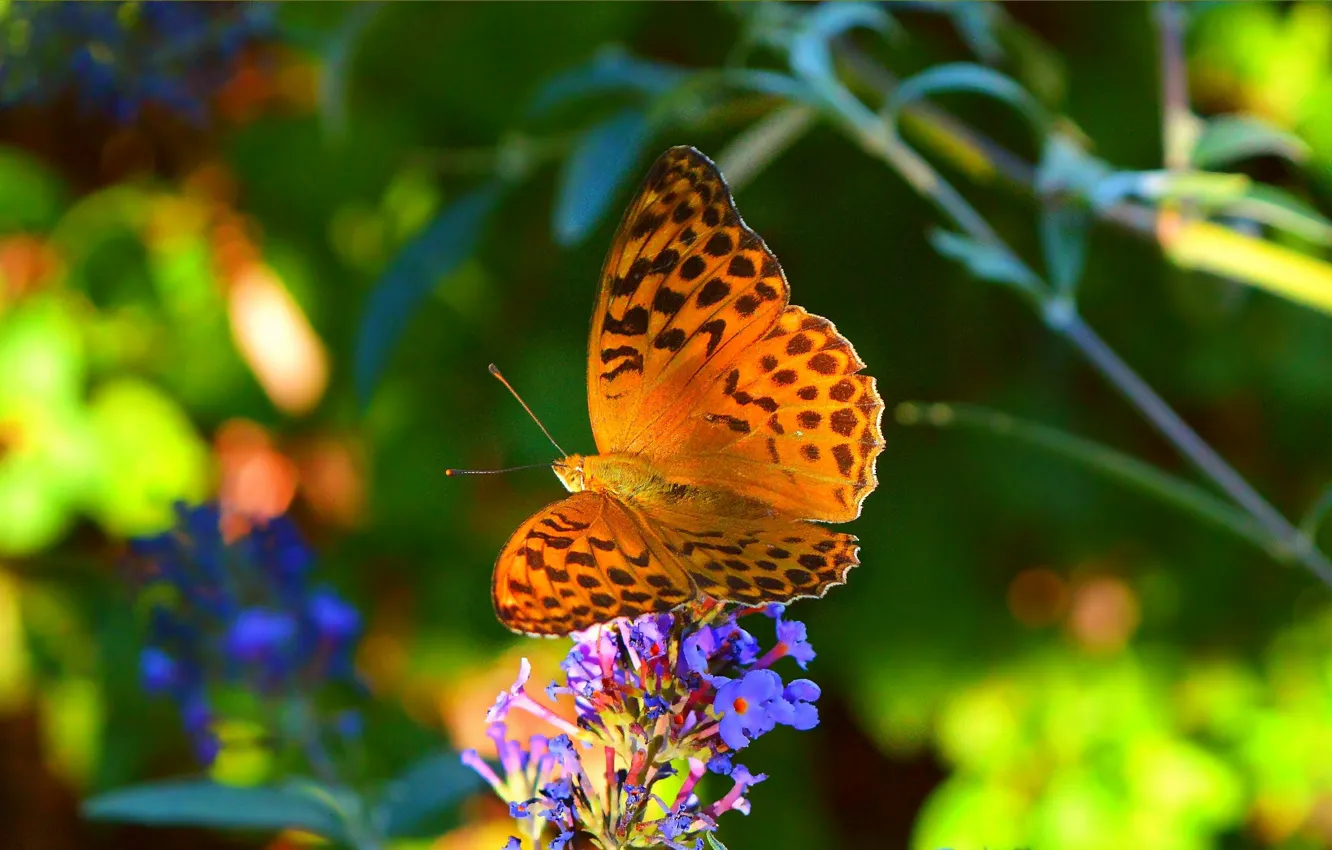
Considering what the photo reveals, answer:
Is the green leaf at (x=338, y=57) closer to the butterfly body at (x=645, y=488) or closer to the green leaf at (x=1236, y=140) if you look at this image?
the butterfly body at (x=645, y=488)

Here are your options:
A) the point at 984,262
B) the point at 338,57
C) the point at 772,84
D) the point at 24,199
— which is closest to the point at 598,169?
the point at 772,84

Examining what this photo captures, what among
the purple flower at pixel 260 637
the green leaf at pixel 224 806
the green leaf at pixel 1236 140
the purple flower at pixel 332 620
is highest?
the green leaf at pixel 1236 140

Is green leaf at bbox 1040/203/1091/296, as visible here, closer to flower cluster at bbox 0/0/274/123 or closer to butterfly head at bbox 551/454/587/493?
butterfly head at bbox 551/454/587/493

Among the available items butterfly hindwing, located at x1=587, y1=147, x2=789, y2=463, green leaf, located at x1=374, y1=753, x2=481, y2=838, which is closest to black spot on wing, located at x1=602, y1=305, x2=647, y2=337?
butterfly hindwing, located at x1=587, y1=147, x2=789, y2=463

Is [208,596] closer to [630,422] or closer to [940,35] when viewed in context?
[630,422]

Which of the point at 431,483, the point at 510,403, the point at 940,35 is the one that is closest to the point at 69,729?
the point at 431,483

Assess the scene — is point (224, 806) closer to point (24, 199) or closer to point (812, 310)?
point (812, 310)

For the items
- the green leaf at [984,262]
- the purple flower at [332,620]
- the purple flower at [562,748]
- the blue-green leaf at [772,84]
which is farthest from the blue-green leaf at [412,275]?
the purple flower at [562,748]
